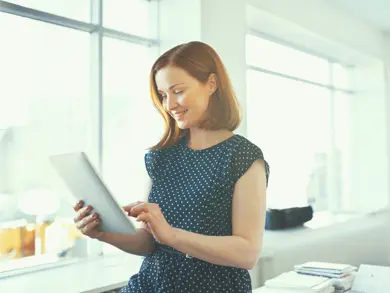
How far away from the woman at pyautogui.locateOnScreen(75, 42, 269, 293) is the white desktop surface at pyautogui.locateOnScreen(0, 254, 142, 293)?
762mm

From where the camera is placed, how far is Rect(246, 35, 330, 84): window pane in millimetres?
4059

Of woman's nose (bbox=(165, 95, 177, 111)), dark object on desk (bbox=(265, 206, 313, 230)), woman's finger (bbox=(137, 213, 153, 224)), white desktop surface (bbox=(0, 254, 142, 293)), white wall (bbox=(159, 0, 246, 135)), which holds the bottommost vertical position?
white desktop surface (bbox=(0, 254, 142, 293))

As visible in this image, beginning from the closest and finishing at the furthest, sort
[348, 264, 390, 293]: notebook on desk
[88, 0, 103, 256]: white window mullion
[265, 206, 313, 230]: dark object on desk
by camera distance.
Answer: [348, 264, 390, 293]: notebook on desk < [88, 0, 103, 256]: white window mullion < [265, 206, 313, 230]: dark object on desk

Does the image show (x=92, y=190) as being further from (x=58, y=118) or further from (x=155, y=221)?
(x=58, y=118)

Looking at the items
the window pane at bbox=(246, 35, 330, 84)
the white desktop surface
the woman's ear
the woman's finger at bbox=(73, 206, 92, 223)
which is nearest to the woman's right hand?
the woman's finger at bbox=(73, 206, 92, 223)

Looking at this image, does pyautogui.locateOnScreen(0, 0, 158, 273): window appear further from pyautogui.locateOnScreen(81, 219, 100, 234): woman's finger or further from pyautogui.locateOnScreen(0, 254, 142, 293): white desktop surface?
pyautogui.locateOnScreen(81, 219, 100, 234): woman's finger

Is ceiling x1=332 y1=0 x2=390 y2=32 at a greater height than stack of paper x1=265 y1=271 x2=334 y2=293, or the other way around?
ceiling x1=332 y1=0 x2=390 y2=32

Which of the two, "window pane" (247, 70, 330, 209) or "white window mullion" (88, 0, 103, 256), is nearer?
"white window mullion" (88, 0, 103, 256)

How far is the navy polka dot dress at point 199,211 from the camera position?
52.9 inches

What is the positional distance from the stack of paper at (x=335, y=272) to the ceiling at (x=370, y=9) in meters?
2.45

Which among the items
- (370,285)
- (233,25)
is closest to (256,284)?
(370,285)

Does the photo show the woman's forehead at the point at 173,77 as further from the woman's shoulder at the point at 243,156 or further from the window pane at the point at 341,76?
the window pane at the point at 341,76

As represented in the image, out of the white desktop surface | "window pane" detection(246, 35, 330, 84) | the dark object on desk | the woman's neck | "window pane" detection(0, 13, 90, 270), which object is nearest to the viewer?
the woman's neck

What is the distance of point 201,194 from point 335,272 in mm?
1533
